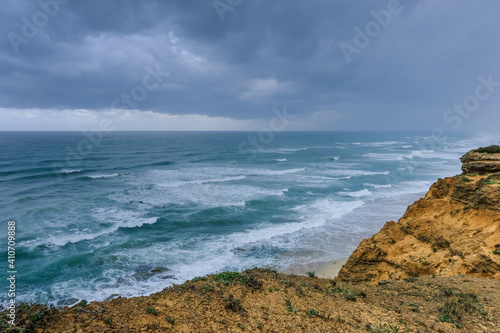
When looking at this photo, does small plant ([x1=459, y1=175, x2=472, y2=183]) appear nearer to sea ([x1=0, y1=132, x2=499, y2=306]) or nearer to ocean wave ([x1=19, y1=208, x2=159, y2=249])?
sea ([x1=0, y1=132, x2=499, y2=306])

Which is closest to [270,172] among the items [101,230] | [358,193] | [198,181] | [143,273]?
[198,181]

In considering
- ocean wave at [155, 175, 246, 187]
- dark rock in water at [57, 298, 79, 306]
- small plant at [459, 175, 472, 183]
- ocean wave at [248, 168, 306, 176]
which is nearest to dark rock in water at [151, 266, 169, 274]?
dark rock in water at [57, 298, 79, 306]

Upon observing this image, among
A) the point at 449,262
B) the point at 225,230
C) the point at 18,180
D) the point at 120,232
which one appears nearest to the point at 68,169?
the point at 18,180

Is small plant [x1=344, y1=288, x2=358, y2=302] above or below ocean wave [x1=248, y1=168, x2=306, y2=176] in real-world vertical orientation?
above

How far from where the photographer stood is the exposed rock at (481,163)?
11852 millimetres

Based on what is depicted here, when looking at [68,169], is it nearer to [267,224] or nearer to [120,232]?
[120,232]

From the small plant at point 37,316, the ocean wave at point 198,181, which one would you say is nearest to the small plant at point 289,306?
the small plant at point 37,316

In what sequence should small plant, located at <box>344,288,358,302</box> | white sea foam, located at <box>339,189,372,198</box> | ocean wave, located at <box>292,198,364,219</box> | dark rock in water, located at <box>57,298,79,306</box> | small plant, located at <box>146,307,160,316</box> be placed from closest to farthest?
1. small plant, located at <box>146,307,160,316</box>
2. small plant, located at <box>344,288,358,302</box>
3. dark rock in water, located at <box>57,298,79,306</box>
4. ocean wave, located at <box>292,198,364,219</box>
5. white sea foam, located at <box>339,189,372,198</box>

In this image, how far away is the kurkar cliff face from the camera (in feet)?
30.7

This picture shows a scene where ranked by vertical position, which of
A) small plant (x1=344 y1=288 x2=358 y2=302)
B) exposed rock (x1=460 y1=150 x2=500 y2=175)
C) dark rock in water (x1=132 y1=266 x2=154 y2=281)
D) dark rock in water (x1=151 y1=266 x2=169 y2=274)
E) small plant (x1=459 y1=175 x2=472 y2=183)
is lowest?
dark rock in water (x1=132 y1=266 x2=154 y2=281)

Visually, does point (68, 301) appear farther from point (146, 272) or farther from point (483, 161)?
point (483, 161)

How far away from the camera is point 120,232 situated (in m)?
21.3

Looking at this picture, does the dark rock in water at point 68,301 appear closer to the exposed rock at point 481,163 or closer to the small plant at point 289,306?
the small plant at point 289,306

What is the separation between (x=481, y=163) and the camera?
480 inches
